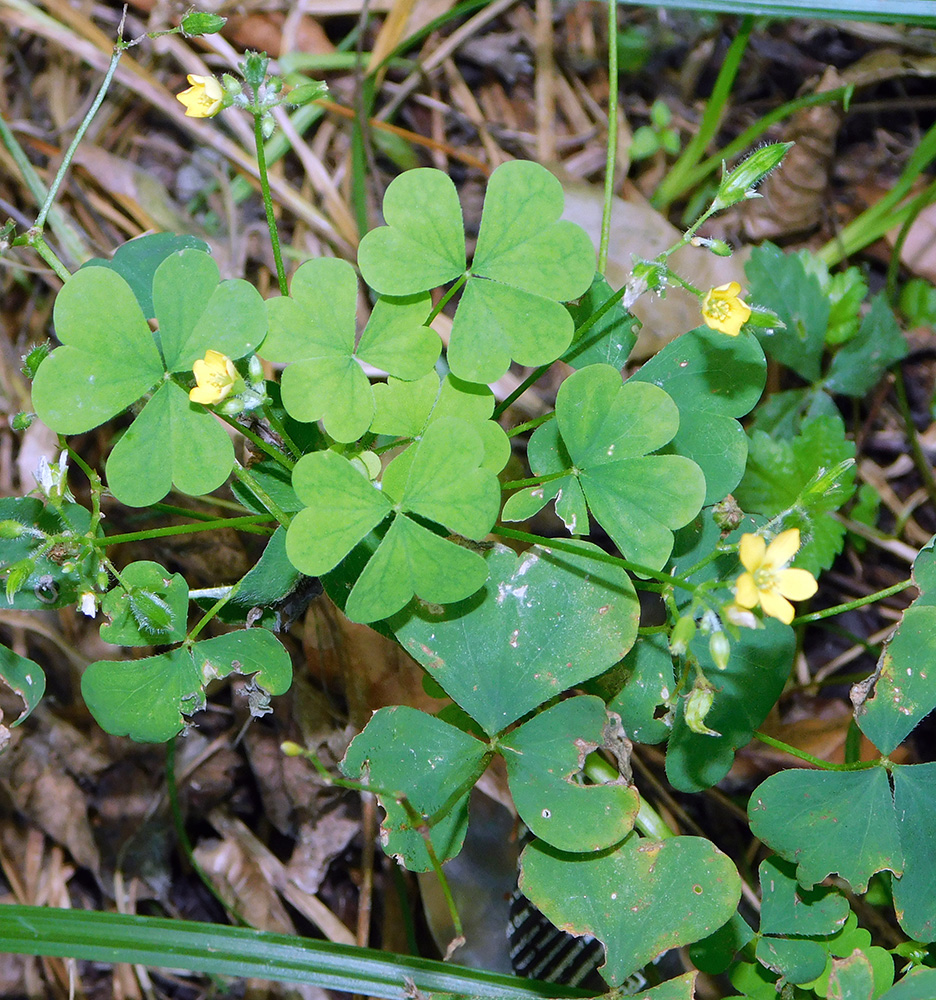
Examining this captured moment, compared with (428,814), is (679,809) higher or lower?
lower

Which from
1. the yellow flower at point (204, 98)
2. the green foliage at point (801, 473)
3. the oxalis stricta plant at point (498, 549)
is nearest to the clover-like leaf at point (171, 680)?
the oxalis stricta plant at point (498, 549)

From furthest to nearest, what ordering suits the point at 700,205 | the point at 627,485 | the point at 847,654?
the point at 700,205 < the point at 847,654 < the point at 627,485

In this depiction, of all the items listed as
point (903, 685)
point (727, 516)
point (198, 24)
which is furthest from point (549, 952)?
point (198, 24)

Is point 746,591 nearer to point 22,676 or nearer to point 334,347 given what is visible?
point 334,347

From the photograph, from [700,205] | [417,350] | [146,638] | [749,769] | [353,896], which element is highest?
[417,350]

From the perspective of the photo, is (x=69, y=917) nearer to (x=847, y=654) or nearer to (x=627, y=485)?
(x=627, y=485)

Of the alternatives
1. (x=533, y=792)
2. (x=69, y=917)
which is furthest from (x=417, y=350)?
(x=69, y=917)

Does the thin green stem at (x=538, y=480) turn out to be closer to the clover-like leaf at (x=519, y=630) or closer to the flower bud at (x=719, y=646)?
the clover-like leaf at (x=519, y=630)

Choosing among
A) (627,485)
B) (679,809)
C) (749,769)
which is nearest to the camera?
(627,485)
